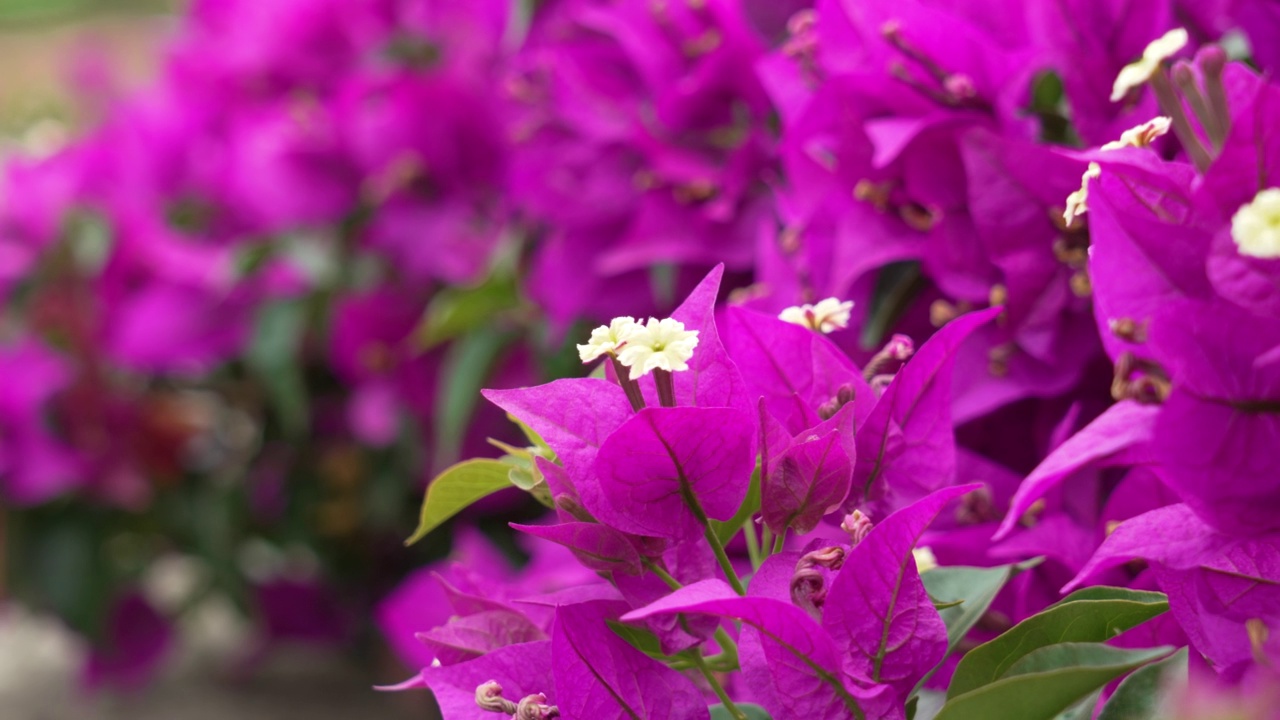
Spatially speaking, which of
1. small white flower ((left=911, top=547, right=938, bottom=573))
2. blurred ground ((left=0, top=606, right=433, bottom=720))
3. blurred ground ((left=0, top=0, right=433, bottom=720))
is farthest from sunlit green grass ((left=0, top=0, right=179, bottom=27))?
small white flower ((left=911, top=547, right=938, bottom=573))

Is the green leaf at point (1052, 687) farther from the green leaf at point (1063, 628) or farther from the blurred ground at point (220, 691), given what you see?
the blurred ground at point (220, 691)

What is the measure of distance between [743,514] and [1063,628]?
0.09m

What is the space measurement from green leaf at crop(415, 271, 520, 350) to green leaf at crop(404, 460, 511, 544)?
0.36 m

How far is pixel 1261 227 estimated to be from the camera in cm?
25

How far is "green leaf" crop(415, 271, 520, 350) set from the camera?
27.1 inches

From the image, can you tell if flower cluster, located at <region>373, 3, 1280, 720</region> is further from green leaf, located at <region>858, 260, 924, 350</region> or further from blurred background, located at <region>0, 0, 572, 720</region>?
blurred background, located at <region>0, 0, 572, 720</region>

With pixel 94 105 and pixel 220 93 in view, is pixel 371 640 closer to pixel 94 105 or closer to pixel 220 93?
pixel 220 93

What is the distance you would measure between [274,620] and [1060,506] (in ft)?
2.59

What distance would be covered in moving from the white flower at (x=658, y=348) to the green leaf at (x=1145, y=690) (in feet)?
0.43

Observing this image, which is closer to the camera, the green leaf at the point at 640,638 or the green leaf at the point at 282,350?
the green leaf at the point at 640,638

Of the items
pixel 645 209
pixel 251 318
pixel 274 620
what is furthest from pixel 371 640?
pixel 645 209

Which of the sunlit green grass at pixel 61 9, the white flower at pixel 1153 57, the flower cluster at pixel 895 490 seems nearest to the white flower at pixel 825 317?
the flower cluster at pixel 895 490

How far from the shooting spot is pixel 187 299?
2.89 ft

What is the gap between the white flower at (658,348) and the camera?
0.92 ft
